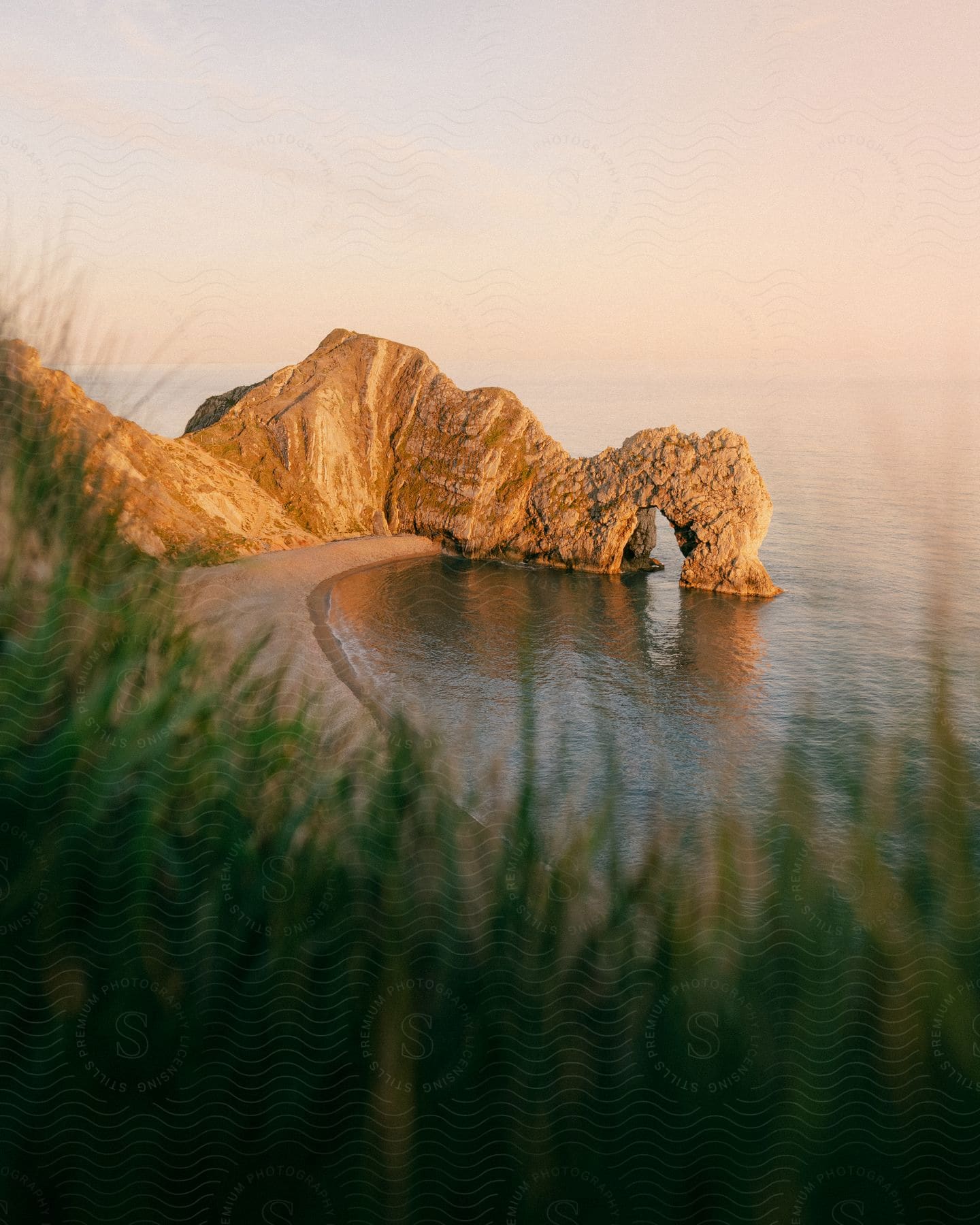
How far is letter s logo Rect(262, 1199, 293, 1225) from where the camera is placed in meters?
2.40

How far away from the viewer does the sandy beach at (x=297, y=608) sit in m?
3.28

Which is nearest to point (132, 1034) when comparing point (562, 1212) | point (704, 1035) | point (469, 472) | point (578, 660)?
point (562, 1212)

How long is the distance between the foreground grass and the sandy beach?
0.22 m

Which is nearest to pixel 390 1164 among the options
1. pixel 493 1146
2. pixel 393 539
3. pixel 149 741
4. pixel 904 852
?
pixel 493 1146

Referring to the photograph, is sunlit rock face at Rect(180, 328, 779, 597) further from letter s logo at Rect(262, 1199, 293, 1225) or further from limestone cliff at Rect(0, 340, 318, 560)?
letter s logo at Rect(262, 1199, 293, 1225)

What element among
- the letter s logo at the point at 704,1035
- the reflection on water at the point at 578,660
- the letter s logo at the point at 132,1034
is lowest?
the reflection on water at the point at 578,660

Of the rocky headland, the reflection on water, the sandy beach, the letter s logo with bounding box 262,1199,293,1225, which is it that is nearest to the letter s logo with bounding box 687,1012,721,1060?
the letter s logo with bounding box 262,1199,293,1225

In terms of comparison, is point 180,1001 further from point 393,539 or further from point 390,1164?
point 393,539

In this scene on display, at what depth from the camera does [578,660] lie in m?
41.6

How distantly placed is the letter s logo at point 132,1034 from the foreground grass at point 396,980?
1cm

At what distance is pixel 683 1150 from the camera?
2.56 metres

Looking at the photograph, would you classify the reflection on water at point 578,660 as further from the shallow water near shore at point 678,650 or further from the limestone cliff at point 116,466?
the limestone cliff at point 116,466

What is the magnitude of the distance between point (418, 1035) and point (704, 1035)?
0.92m

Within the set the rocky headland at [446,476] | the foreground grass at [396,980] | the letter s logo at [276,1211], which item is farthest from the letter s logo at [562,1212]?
the rocky headland at [446,476]
